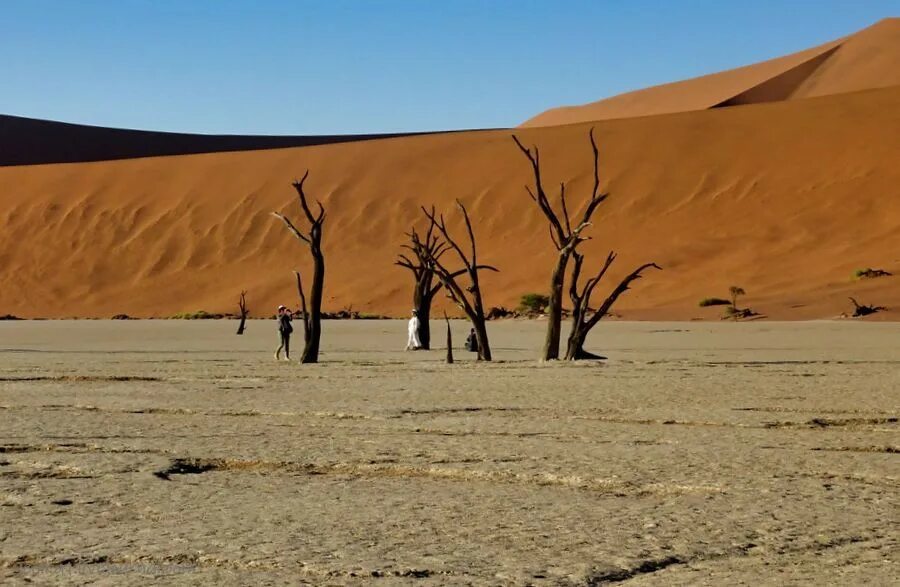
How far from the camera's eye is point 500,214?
5834cm

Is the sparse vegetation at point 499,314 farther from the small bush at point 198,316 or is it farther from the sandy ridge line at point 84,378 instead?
the sandy ridge line at point 84,378

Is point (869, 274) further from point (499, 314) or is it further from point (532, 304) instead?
point (499, 314)

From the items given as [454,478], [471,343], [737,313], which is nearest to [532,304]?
[737,313]

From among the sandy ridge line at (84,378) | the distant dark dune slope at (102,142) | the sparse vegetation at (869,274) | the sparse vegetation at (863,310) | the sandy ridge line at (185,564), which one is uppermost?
the distant dark dune slope at (102,142)

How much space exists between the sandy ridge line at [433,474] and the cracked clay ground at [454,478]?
0.03m

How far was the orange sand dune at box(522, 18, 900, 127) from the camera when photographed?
9088cm

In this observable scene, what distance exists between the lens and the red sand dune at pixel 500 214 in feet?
153

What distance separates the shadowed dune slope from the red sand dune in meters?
0.11

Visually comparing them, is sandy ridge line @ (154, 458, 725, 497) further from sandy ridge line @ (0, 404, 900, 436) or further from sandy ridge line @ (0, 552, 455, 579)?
sandy ridge line @ (0, 552, 455, 579)

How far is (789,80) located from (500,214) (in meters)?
44.2

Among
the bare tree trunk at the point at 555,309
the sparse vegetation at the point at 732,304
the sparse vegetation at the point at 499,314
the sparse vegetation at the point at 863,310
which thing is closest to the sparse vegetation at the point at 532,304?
the sparse vegetation at the point at 499,314

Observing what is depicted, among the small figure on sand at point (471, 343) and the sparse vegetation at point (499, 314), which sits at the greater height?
the sparse vegetation at point (499, 314)

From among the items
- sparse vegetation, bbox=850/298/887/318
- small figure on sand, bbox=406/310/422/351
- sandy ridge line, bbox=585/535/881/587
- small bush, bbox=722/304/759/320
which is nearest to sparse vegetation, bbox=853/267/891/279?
small bush, bbox=722/304/759/320

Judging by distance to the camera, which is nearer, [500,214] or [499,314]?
[499,314]
